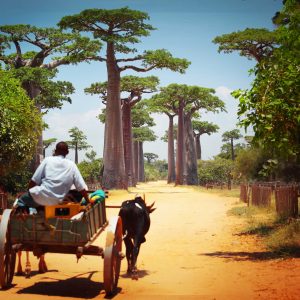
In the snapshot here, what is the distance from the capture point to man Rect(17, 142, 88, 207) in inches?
226

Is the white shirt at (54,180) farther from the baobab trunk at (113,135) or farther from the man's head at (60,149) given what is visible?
the baobab trunk at (113,135)

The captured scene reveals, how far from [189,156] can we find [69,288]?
44556 mm

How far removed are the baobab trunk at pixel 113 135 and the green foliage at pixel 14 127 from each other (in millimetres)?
12883

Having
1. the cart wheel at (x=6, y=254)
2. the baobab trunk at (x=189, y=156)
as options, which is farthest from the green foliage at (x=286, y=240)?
the baobab trunk at (x=189, y=156)

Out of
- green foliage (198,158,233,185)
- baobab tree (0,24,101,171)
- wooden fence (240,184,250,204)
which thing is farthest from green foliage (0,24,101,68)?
green foliage (198,158,233,185)

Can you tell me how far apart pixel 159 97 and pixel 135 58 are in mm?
14714

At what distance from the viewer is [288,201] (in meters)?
13.3

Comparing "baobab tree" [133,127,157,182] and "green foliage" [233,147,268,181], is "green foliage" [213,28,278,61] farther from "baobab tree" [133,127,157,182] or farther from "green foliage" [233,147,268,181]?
"baobab tree" [133,127,157,182]

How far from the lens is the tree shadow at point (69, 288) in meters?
5.74

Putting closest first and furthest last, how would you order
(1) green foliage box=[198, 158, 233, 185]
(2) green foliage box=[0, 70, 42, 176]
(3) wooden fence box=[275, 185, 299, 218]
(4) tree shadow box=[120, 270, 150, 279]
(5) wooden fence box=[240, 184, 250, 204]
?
(4) tree shadow box=[120, 270, 150, 279] → (3) wooden fence box=[275, 185, 299, 218] → (2) green foliage box=[0, 70, 42, 176] → (5) wooden fence box=[240, 184, 250, 204] → (1) green foliage box=[198, 158, 233, 185]

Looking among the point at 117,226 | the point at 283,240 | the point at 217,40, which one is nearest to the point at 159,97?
the point at 217,40

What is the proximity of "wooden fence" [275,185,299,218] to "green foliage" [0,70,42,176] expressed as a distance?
1021cm

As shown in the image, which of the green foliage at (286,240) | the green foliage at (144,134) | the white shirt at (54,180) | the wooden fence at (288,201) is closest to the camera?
the white shirt at (54,180)

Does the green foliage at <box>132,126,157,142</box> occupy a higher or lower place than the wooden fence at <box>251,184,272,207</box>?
higher
